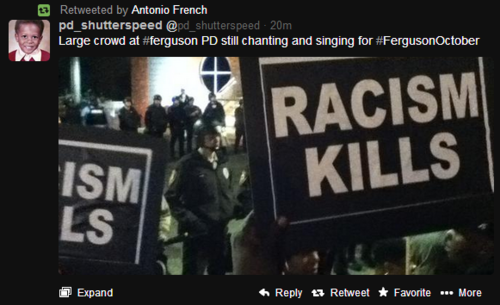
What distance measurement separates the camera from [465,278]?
207cm

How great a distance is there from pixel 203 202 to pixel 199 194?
1.3 inches

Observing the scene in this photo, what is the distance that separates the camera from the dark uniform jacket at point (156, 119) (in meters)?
2.07

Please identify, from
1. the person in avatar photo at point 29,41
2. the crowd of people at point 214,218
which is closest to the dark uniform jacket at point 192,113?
the crowd of people at point 214,218

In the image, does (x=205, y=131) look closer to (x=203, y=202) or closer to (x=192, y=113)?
(x=192, y=113)

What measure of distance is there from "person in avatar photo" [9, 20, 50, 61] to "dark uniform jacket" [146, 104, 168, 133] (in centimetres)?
39

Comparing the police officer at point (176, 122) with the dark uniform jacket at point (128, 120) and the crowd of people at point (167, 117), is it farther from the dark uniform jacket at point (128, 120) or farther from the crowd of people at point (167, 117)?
the dark uniform jacket at point (128, 120)

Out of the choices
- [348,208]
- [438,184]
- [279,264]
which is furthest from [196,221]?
[438,184]

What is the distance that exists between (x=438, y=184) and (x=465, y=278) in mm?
364

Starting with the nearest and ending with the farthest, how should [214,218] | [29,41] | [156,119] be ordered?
[29,41] < [156,119] < [214,218]

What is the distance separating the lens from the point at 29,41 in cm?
189

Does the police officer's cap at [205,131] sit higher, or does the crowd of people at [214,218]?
the police officer's cap at [205,131]

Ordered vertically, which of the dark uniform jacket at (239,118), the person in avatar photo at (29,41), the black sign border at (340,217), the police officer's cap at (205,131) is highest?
the person in avatar photo at (29,41)

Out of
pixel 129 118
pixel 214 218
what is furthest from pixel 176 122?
pixel 214 218

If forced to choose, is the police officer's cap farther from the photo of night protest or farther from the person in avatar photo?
the person in avatar photo
